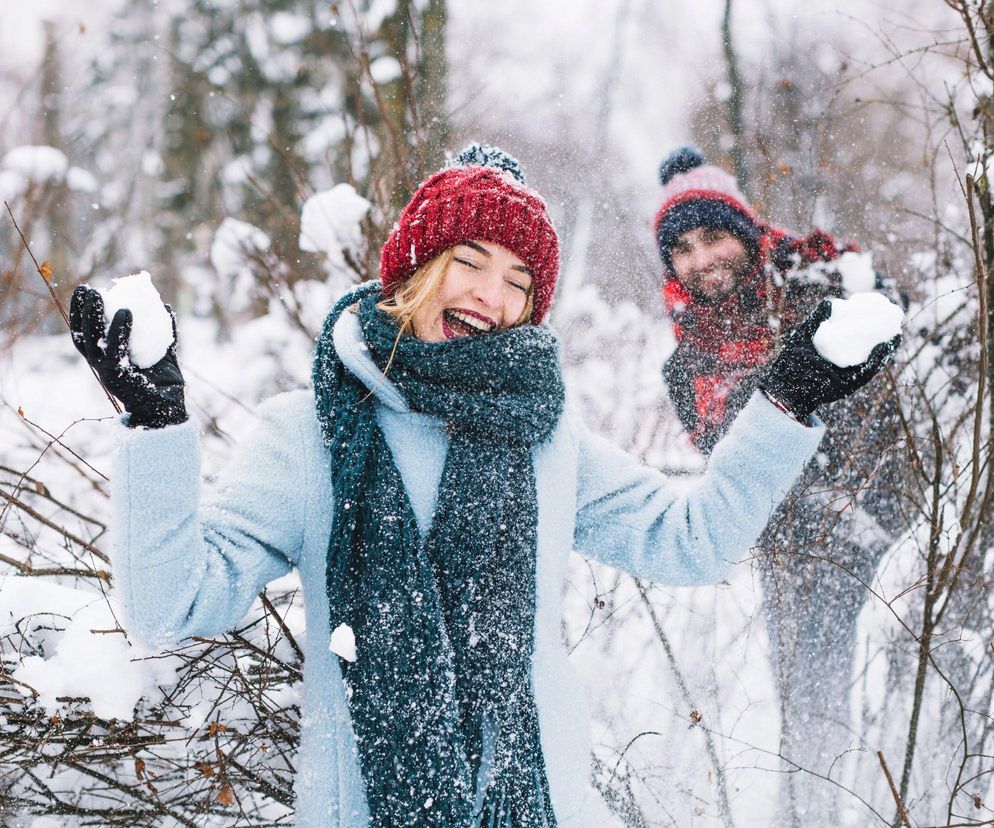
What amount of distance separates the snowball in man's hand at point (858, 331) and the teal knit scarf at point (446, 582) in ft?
1.64

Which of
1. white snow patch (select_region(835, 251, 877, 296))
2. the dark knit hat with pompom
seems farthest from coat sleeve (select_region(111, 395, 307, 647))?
white snow patch (select_region(835, 251, 877, 296))

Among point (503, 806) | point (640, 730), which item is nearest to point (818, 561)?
point (640, 730)

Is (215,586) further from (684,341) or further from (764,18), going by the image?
(764,18)

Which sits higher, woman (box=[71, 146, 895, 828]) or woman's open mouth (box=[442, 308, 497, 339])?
woman's open mouth (box=[442, 308, 497, 339])

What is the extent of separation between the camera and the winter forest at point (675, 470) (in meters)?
1.71

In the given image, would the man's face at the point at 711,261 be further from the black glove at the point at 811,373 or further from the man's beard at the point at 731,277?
the black glove at the point at 811,373

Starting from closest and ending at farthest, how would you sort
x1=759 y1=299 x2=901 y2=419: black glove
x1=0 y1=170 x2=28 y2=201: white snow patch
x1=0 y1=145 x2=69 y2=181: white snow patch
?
x1=759 y1=299 x2=901 y2=419: black glove < x1=0 y1=145 x2=69 y2=181: white snow patch < x1=0 y1=170 x2=28 y2=201: white snow patch

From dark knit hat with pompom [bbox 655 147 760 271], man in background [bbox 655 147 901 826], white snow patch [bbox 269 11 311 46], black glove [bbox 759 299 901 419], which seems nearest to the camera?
black glove [bbox 759 299 901 419]

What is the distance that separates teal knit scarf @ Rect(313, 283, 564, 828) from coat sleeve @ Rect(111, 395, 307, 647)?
10cm

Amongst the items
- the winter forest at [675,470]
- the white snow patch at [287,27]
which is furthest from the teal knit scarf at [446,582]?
the white snow patch at [287,27]

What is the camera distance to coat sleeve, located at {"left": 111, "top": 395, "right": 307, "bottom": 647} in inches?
42.6

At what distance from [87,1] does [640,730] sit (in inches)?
387

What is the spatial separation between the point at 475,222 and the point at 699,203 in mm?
1210

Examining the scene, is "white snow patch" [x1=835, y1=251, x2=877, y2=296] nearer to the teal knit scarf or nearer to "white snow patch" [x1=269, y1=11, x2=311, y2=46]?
the teal knit scarf
